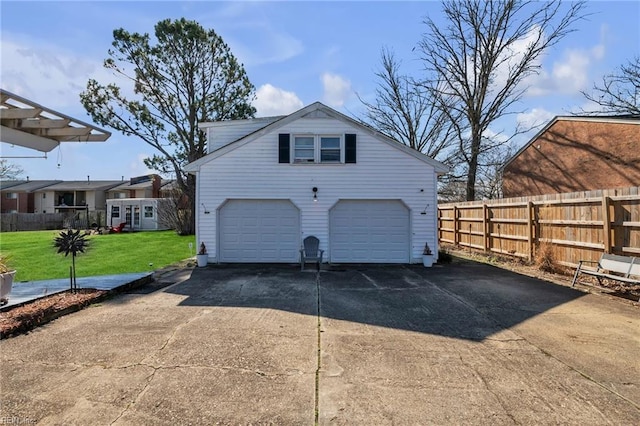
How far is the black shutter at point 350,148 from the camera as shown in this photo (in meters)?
12.2

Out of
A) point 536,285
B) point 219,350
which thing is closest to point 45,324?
point 219,350

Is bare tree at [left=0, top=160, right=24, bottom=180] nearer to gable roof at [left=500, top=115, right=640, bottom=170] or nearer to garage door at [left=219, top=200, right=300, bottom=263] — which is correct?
garage door at [left=219, top=200, right=300, bottom=263]

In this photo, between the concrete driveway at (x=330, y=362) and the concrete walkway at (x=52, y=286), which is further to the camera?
the concrete walkway at (x=52, y=286)

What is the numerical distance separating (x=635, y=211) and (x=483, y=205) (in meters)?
6.62

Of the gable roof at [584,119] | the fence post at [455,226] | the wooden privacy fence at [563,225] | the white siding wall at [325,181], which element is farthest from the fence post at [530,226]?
the gable roof at [584,119]

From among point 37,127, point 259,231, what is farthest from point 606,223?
point 37,127

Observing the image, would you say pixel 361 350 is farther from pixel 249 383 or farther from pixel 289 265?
pixel 289 265

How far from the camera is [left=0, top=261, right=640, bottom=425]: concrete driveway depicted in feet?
9.75

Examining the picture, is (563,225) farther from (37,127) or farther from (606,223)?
(37,127)

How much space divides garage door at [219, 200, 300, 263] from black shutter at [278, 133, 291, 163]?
1392mm

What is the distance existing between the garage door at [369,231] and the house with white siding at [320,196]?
1.3 inches

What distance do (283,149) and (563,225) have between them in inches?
329

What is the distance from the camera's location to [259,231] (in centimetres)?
1212

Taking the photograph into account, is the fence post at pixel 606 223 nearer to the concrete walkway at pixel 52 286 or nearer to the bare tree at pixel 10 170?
the concrete walkway at pixel 52 286
